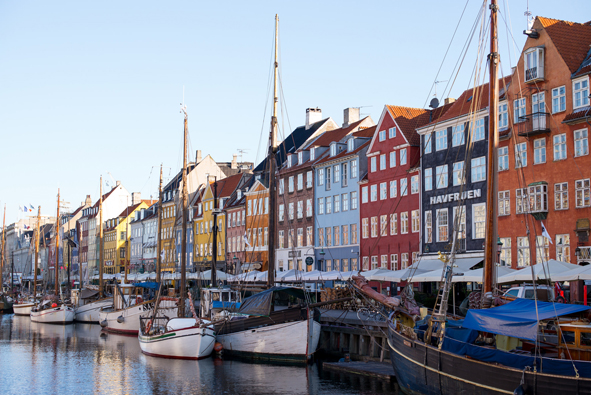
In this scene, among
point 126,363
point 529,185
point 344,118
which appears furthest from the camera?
point 344,118

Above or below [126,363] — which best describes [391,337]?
above

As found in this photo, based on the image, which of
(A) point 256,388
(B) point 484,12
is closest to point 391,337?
(A) point 256,388

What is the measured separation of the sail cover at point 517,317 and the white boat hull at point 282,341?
1538 cm

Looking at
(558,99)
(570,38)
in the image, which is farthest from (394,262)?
(570,38)

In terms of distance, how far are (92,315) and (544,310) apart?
56139 millimetres

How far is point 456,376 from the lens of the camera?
1959 centimetres

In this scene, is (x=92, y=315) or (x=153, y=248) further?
(x=153, y=248)

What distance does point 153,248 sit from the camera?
11031cm

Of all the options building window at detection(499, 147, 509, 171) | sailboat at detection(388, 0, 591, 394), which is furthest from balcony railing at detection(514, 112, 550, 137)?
sailboat at detection(388, 0, 591, 394)

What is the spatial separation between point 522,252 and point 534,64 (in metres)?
11.2

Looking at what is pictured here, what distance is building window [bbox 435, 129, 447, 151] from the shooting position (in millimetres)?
51537

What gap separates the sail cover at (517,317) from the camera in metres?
18.1

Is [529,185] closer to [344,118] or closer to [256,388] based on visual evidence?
[256,388]

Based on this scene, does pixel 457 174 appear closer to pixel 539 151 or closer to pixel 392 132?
pixel 539 151
